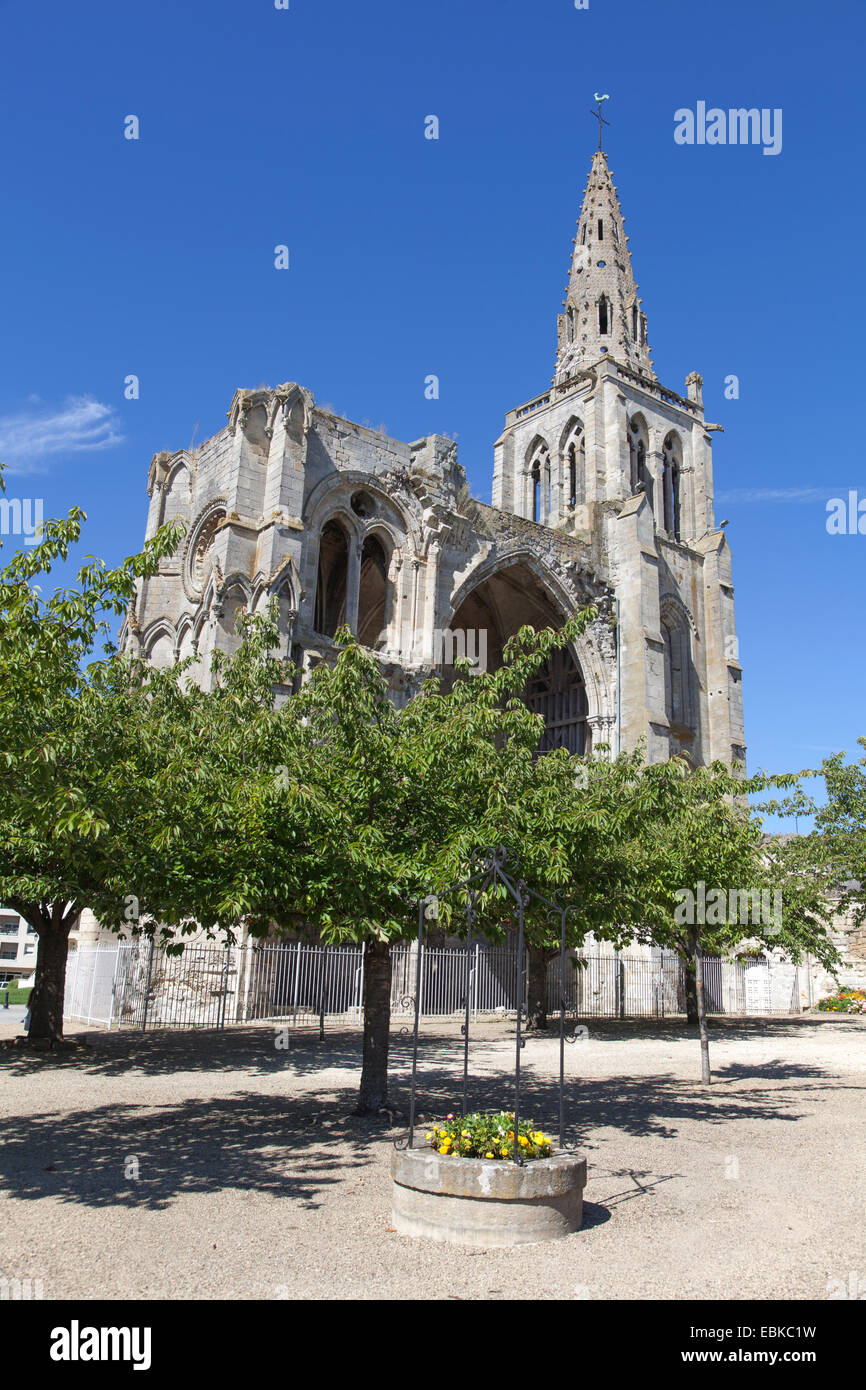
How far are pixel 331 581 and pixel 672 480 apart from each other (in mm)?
14698

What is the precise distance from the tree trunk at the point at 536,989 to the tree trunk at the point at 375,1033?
1113 cm

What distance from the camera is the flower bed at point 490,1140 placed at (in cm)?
618

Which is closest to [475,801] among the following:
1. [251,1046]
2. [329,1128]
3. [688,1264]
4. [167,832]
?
[167,832]

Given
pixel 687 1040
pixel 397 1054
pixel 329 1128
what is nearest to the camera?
pixel 329 1128

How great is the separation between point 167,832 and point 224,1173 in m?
2.70

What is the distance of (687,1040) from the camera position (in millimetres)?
20516

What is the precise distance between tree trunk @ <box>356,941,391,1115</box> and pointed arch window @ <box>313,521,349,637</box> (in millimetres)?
18688

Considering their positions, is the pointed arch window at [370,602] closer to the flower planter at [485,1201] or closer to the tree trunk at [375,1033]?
the tree trunk at [375,1033]

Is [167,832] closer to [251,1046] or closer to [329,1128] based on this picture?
[329,1128]

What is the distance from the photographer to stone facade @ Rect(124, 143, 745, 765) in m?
24.2

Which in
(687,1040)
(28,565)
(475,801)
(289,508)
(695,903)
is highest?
(289,508)

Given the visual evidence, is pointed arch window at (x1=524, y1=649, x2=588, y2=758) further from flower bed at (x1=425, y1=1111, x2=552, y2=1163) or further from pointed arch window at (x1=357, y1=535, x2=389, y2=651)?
flower bed at (x1=425, y1=1111, x2=552, y2=1163)

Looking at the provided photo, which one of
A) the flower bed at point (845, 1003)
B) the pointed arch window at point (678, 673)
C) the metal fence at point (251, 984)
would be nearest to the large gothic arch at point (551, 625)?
the pointed arch window at point (678, 673)

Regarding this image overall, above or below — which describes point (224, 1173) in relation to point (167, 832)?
below
